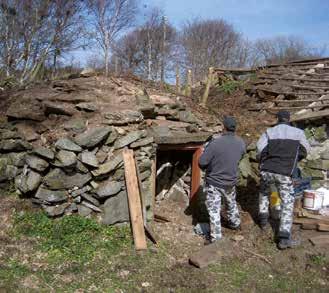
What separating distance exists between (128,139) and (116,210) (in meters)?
1.14

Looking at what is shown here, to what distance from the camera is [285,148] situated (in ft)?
19.9

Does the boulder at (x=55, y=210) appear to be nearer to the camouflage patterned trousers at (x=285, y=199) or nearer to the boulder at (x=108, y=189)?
the boulder at (x=108, y=189)

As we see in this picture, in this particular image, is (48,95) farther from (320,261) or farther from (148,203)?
(320,261)

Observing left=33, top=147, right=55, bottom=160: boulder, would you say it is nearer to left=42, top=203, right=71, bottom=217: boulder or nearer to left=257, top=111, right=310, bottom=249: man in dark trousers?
left=42, top=203, right=71, bottom=217: boulder

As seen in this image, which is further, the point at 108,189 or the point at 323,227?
the point at 323,227

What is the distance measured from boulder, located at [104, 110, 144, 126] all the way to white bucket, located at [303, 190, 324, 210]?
319 cm

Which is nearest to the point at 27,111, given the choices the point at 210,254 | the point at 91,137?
the point at 91,137

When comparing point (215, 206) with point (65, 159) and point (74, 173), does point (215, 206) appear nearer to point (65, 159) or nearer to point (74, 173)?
point (74, 173)

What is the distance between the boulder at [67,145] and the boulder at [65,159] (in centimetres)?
6

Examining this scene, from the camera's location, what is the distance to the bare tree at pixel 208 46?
91.7 feet

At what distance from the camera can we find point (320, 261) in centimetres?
575

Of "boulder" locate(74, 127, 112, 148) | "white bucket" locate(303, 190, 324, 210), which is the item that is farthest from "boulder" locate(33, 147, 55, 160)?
"white bucket" locate(303, 190, 324, 210)

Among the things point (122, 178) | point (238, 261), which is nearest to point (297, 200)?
A: point (238, 261)

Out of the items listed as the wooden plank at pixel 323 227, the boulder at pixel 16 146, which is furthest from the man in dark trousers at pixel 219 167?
the boulder at pixel 16 146
